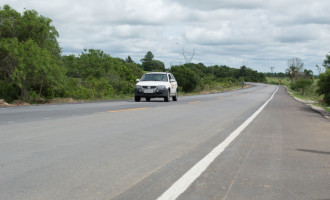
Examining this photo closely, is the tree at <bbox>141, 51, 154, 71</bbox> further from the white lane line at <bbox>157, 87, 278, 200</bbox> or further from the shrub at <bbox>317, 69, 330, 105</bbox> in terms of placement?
the white lane line at <bbox>157, 87, 278, 200</bbox>

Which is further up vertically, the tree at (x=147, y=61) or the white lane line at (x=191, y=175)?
the tree at (x=147, y=61)

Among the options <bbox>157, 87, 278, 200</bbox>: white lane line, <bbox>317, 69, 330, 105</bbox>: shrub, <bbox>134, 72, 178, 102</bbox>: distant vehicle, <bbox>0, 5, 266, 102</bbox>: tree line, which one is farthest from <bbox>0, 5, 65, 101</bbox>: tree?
<bbox>157, 87, 278, 200</bbox>: white lane line

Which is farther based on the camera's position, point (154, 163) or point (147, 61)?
point (147, 61)

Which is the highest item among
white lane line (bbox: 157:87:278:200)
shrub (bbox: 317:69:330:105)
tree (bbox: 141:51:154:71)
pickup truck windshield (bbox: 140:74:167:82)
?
tree (bbox: 141:51:154:71)

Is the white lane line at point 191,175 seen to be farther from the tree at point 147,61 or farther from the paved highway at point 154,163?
the tree at point 147,61

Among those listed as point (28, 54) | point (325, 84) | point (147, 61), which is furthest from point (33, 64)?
point (147, 61)

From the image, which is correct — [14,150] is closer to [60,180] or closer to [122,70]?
[60,180]

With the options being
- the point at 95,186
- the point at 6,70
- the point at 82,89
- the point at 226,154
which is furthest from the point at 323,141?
the point at 82,89

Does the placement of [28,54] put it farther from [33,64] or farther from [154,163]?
[154,163]

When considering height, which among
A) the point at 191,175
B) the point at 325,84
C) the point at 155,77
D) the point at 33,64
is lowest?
the point at 191,175

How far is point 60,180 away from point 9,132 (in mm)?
4279

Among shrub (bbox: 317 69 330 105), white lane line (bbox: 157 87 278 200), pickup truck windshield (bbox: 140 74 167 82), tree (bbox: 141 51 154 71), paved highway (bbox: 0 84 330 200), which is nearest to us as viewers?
white lane line (bbox: 157 87 278 200)

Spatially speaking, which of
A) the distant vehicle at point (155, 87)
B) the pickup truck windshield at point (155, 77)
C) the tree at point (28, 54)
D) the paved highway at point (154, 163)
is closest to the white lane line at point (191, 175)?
the paved highway at point (154, 163)

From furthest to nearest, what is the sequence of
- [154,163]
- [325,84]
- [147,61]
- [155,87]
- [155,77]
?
[147,61] → [325,84] → [155,77] → [155,87] → [154,163]
